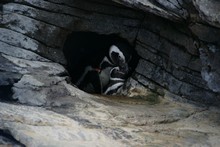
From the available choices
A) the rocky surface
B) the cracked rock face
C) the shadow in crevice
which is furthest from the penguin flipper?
the shadow in crevice

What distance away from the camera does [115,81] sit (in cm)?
475

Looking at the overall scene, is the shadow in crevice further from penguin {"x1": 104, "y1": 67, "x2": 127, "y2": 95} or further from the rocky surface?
penguin {"x1": 104, "y1": 67, "x2": 127, "y2": 95}

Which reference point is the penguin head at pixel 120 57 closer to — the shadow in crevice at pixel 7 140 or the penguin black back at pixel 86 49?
the penguin black back at pixel 86 49

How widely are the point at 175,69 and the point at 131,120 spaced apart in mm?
968

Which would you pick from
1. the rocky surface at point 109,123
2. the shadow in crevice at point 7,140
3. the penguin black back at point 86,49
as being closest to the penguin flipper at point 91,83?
the penguin black back at point 86,49

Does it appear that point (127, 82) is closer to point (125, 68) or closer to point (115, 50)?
point (125, 68)

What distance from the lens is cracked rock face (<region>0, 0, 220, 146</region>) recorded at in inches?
124

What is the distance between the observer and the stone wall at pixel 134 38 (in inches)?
150

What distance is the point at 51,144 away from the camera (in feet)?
9.06

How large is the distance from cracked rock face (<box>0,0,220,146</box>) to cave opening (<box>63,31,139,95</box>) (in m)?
0.23

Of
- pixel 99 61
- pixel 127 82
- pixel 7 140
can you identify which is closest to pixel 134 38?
pixel 127 82

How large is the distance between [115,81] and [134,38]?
52 cm

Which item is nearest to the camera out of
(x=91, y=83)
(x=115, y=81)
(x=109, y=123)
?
(x=109, y=123)

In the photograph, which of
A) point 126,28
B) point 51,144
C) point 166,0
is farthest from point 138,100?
point 51,144
